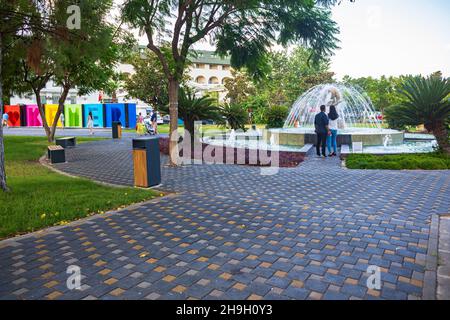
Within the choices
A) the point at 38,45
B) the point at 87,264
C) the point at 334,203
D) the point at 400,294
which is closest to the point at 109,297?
the point at 87,264

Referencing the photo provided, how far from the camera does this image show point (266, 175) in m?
9.88

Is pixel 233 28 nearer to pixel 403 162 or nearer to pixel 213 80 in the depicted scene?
pixel 403 162

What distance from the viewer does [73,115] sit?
129ft

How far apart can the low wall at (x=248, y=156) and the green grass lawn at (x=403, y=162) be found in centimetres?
186

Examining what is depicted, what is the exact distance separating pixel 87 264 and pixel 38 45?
5825 millimetres

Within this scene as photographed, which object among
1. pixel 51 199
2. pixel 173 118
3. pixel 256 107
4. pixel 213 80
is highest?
pixel 213 80

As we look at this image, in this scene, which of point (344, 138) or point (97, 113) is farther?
point (97, 113)

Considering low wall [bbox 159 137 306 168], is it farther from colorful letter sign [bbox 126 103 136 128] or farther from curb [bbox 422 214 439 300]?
colorful letter sign [bbox 126 103 136 128]

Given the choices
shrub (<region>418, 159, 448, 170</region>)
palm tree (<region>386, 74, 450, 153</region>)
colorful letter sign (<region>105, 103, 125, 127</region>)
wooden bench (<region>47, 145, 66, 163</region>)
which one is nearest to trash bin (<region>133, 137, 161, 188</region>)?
wooden bench (<region>47, 145, 66, 163</region>)

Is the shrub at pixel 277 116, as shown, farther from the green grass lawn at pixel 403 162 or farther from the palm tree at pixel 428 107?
the green grass lawn at pixel 403 162

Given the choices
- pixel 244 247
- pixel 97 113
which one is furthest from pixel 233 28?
pixel 97 113

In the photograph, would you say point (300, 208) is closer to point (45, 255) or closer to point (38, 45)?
point (45, 255)

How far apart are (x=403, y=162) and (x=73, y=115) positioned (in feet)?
117

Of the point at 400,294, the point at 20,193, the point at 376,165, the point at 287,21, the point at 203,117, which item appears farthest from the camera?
the point at 203,117
